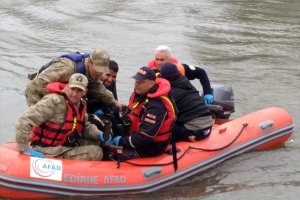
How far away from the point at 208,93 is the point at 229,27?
7.75 m

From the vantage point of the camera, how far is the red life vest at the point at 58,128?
15.5 ft

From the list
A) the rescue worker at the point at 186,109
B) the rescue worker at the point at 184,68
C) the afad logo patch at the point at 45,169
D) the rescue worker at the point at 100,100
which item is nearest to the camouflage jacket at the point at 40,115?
the afad logo patch at the point at 45,169

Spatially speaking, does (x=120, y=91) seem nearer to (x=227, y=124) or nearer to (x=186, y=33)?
(x=227, y=124)

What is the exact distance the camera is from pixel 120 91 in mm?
8883

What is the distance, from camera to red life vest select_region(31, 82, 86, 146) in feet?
15.5

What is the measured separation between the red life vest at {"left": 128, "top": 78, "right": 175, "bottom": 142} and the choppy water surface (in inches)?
23.4

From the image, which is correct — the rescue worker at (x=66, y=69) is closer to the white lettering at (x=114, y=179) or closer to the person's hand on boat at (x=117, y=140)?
the person's hand on boat at (x=117, y=140)

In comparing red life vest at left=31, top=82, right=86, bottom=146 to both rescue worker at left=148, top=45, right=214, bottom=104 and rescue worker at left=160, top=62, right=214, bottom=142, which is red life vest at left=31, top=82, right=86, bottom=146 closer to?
rescue worker at left=160, top=62, right=214, bottom=142

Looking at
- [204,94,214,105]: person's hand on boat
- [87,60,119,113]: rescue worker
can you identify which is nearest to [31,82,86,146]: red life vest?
[87,60,119,113]: rescue worker

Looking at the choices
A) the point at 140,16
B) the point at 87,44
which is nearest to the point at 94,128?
the point at 87,44

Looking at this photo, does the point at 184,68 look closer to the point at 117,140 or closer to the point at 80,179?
the point at 117,140

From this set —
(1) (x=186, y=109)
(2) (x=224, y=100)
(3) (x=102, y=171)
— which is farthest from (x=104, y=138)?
(2) (x=224, y=100)

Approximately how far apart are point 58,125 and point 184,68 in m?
2.14

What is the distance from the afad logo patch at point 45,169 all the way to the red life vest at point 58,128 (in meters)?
0.21
